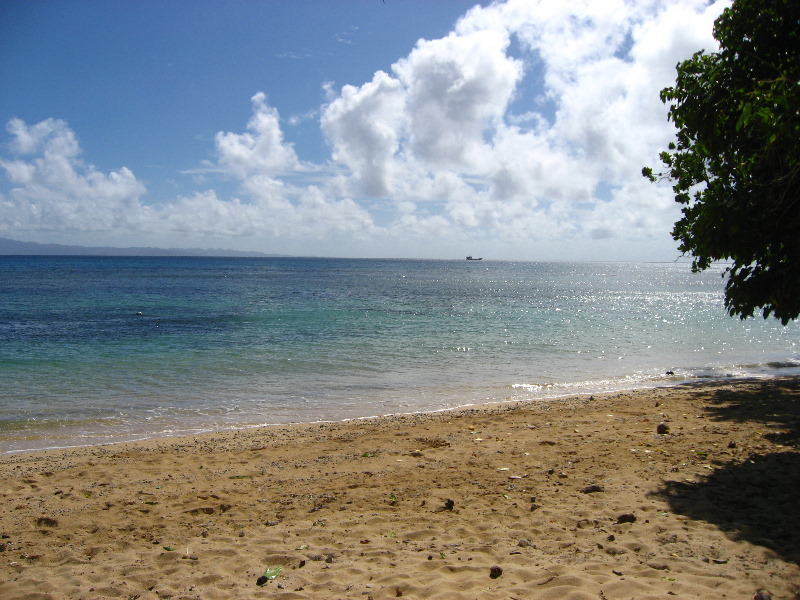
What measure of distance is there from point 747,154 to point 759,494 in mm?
4520

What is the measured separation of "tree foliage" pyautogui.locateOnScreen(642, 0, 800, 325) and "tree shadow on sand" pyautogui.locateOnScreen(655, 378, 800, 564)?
2033mm

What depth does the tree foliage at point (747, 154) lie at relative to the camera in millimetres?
7074

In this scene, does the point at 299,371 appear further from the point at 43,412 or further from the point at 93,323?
the point at 93,323

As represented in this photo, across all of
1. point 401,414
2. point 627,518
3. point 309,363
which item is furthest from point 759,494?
point 309,363

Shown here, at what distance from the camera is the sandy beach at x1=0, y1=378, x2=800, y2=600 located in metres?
4.78

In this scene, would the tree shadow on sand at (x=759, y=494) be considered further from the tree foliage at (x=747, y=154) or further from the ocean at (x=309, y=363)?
the ocean at (x=309, y=363)

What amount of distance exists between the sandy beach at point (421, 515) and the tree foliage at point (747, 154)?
2564 millimetres

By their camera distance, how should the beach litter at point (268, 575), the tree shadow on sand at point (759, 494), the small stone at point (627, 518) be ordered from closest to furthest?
the beach litter at point (268, 575) < the tree shadow on sand at point (759, 494) < the small stone at point (627, 518)

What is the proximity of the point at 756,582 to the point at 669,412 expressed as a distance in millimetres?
7332

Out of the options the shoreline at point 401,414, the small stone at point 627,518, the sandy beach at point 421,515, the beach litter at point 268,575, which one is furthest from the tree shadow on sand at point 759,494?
the shoreline at point 401,414

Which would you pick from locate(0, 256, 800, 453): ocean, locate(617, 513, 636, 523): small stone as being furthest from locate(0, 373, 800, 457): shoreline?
locate(617, 513, 636, 523): small stone

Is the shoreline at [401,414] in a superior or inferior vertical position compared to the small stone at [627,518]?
inferior

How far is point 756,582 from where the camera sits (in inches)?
175

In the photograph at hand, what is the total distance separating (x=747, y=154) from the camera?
302 inches
